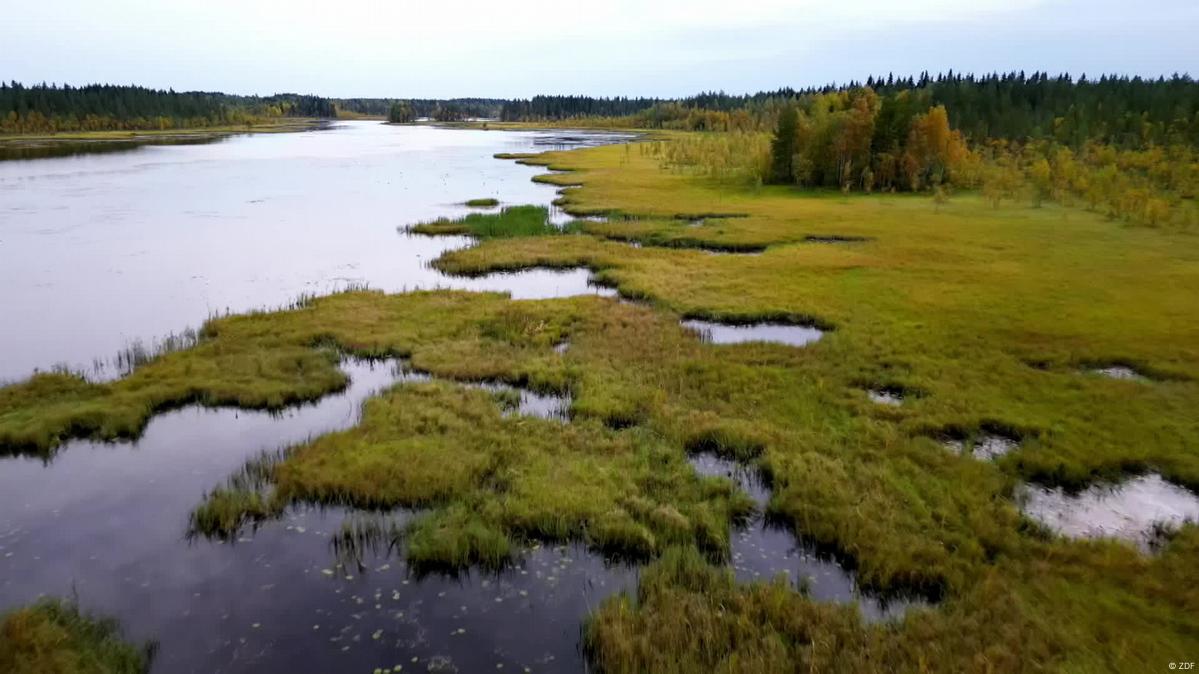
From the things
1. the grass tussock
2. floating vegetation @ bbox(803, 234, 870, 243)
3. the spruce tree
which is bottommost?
floating vegetation @ bbox(803, 234, 870, 243)

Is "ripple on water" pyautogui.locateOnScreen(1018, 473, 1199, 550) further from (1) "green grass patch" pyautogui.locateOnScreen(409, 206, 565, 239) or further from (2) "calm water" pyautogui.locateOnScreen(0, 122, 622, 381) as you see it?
(1) "green grass patch" pyautogui.locateOnScreen(409, 206, 565, 239)

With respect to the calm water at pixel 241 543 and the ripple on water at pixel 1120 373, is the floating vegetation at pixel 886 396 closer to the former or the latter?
the calm water at pixel 241 543

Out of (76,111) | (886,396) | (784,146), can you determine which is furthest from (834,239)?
(76,111)

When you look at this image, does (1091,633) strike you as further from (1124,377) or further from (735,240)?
(735,240)

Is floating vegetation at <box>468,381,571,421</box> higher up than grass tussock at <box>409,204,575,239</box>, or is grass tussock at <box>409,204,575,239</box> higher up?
grass tussock at <box>409,204,575,239</box>

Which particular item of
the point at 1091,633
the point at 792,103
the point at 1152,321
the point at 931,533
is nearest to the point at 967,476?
the point at 931,533

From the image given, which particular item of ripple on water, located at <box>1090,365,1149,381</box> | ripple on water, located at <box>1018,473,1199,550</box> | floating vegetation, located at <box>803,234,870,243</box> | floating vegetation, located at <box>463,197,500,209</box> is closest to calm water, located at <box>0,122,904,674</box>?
ripple on water, located at <box>1018,473,1199,550</box>

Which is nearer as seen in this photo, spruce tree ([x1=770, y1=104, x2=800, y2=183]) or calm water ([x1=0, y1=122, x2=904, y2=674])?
calm water ([x1=0, y1=122, x2=904, y2=674])
